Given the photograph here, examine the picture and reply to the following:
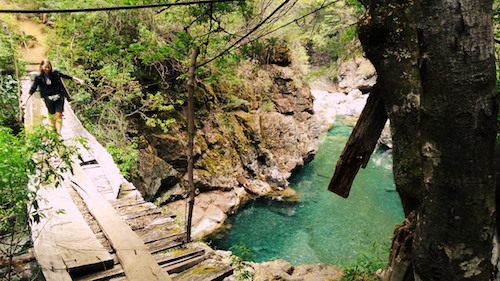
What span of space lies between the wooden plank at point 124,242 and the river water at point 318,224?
5143 millimetres

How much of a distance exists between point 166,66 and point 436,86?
424 inches

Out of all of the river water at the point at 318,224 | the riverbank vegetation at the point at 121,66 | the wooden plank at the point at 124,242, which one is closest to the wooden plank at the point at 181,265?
the wooden plank at the point at 124,242

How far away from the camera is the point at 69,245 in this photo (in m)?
3.18

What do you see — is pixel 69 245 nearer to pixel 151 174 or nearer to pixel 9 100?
pixel 9 100

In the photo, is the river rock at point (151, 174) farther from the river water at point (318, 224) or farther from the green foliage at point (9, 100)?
the green foliage at point (9, 100)

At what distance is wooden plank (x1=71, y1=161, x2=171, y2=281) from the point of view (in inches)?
119

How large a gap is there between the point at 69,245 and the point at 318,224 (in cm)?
970

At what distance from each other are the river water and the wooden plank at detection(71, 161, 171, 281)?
5.14 meters

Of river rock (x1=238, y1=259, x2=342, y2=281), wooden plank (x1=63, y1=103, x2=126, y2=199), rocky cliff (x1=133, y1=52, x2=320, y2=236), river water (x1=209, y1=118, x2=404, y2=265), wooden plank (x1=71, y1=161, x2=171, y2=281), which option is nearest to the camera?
wooden plank (x1=71, y1=161, x2=171, y2=281)

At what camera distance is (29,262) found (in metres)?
2.98

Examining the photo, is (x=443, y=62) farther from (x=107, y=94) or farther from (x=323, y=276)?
(x=107, y=94)

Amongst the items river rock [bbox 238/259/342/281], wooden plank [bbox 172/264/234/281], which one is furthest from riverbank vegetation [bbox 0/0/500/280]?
wooden plank [bbox 172/264/234/281]

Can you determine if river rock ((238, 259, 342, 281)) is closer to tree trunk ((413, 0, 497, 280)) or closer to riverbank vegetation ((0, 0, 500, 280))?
riverbank vegetation ((0, 0, 500, 280))

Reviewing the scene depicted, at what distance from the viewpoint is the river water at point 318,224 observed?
10.5 m
